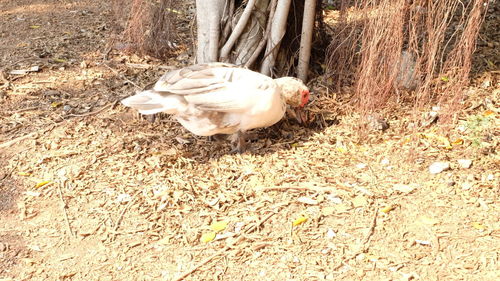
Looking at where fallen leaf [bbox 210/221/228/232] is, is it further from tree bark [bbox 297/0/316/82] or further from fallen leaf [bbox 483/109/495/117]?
fallen leaf [bbox 483/109/495/117]

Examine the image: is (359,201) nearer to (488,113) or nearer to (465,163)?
(465,163)

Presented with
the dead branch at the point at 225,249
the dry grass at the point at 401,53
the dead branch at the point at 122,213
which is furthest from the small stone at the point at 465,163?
the dead branch at the point at 122,213

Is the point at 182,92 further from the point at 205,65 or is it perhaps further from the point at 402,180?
the point at 402,180

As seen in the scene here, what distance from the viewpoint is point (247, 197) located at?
Answer: 3.43 m

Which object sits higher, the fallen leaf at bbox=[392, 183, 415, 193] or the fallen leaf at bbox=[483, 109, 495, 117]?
the fallen leaf at bbox=[483, 109, 495, 117]

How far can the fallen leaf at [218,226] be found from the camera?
3.19 meters

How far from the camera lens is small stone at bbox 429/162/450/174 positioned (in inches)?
138

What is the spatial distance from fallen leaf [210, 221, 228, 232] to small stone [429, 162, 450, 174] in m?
1.31

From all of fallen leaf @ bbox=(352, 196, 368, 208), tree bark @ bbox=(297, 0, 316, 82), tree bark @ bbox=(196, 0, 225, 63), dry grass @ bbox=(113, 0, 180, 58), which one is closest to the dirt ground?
fallen leaf @ bbox=(352, 196, 368, 208)

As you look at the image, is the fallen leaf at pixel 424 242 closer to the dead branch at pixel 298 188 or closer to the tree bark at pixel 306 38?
the dead branch at pixel 298 188

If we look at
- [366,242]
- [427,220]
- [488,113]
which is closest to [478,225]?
[427,220]

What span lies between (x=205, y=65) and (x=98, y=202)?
1.09 metres

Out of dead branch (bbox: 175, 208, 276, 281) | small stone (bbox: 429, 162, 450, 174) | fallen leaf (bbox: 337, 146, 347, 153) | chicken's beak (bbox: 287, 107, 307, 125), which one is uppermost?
chicken's beak (bbox: 287, 107, 307, 125)

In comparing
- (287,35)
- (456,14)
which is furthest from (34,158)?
(456,14)
